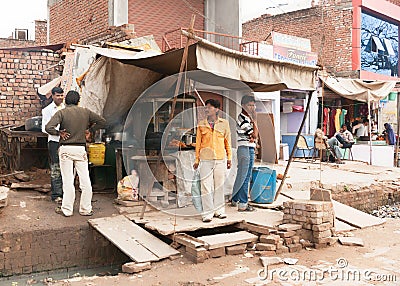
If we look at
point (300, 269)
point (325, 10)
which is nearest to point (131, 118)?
point (300, 269)

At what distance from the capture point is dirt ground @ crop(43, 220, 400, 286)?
461 centimetres

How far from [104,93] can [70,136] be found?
1.30 metres

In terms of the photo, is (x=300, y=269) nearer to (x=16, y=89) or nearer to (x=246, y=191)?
(x=246, y=191)

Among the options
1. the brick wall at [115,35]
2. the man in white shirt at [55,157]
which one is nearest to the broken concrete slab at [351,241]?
the man in white shirt at [55,157]

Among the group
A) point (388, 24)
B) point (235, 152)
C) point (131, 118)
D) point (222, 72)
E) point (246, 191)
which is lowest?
point (246, 191)

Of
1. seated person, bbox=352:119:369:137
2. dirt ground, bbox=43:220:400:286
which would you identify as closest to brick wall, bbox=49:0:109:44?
dirt ground, bbox=43:220:400:286

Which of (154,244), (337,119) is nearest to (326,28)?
(337,119)

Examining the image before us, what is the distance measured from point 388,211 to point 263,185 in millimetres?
4399

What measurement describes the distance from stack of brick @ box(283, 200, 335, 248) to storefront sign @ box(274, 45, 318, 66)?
9705 millimetres

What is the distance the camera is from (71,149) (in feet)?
20.8

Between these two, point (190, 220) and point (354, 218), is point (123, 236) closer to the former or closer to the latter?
point (190, 220)

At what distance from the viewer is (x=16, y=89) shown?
977 cm

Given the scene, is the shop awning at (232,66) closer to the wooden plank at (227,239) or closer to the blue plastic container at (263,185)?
the blue plastic container at (263,185)

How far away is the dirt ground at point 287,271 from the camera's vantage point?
4.61 metres
